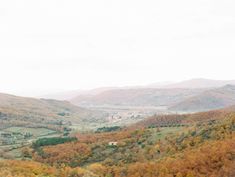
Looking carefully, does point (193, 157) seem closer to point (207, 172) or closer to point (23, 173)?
point (207, 172)

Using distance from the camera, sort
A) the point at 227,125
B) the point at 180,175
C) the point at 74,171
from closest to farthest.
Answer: the point at 180,175
the point at 74,171
the point at 227,125

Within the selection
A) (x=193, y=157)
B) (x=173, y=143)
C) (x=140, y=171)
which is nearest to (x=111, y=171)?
(x=140, y=171)

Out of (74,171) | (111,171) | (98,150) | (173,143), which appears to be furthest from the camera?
(98,150)

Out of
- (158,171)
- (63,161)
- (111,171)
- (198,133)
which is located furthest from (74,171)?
(198,133)

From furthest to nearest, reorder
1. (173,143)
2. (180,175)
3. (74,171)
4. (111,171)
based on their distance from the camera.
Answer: (173,143) < (111,171) < (74,171) < (180,175)

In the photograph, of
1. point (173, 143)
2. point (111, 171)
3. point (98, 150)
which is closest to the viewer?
point (111, 171)

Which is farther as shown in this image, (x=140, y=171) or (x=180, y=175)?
(x=140, y=171)

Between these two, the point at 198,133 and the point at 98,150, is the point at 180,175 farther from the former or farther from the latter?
the point at 98,150

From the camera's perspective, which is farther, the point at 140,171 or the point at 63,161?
the point at 63,161

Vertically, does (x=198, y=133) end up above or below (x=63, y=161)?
above
